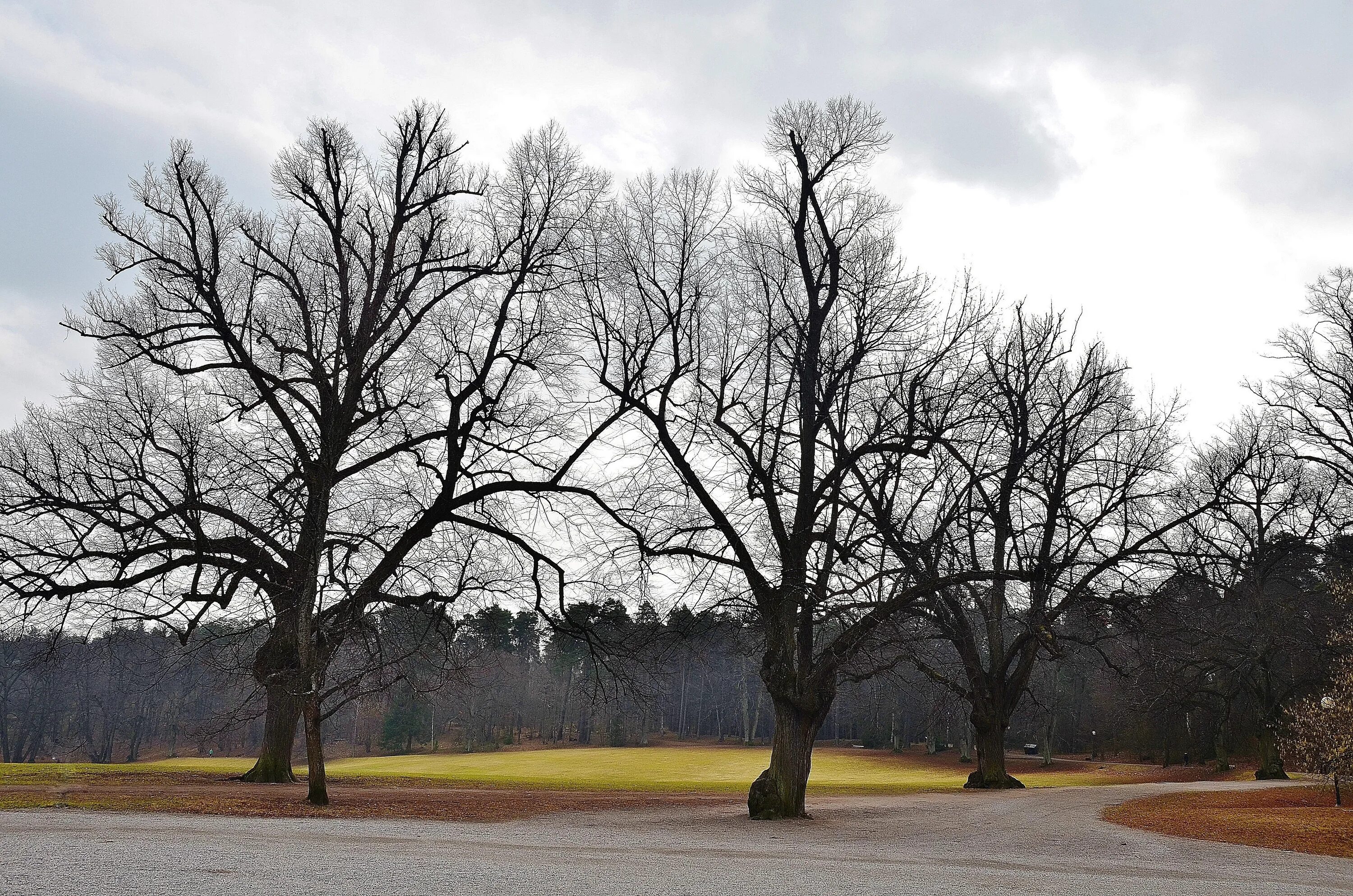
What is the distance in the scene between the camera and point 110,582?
20906 mm

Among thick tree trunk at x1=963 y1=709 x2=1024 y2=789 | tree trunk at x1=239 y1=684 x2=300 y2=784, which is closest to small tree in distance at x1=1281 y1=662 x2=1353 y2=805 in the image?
thick tree trunk at x1=963 y1=709 x2=1024 y2=789

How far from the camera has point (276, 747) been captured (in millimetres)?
23812

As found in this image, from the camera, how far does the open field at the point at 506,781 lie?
57.1 ft

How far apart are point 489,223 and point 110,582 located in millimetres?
11647

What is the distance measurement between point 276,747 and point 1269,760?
35753mm

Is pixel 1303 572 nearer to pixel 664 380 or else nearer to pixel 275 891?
pixel 664 380

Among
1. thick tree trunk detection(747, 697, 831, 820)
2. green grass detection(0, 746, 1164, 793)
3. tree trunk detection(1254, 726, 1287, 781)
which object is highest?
thick tree trunk detection(747, 697, 831, 820)

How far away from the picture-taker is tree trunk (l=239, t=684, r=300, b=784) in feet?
76.6

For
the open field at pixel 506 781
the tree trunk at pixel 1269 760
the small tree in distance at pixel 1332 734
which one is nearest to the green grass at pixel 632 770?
the open field at pixel 506 781

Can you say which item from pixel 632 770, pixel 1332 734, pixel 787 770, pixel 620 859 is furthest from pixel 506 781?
pixel 1332 734

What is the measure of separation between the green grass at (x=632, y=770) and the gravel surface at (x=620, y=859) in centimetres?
1293

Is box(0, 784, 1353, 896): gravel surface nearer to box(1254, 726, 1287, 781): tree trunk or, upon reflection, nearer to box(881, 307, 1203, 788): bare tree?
box(881, 307, 1203, 788): bare tree

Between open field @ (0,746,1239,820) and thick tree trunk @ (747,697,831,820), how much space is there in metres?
4.32

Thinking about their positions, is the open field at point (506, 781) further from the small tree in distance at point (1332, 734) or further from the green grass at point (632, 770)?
the small tree in distance at point (1332, 734)
